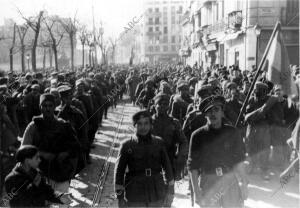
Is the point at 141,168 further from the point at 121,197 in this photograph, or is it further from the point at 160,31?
the point at 160,31

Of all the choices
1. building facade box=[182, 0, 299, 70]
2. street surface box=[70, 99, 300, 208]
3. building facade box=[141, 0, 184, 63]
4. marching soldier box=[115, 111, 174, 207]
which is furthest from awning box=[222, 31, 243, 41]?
building facade box=[141, 0, 184, 63]

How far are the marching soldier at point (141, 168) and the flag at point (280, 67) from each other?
7.48ft

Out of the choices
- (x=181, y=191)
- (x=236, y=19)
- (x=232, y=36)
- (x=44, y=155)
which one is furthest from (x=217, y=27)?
(x=44, y=155)

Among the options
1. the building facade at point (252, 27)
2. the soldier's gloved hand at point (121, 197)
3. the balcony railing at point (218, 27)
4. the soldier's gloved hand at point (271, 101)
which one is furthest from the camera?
the balcony railing at point (218, 27)

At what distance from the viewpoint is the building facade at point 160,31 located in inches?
4154

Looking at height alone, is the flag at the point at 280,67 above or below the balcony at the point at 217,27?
below

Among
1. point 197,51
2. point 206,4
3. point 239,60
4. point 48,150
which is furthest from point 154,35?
point 48,150

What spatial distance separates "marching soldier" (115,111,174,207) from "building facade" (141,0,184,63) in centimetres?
9967

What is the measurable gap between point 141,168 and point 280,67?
103 inches

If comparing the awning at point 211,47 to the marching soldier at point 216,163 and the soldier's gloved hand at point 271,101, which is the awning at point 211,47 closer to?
the soldier's gloved hand at point 271,101

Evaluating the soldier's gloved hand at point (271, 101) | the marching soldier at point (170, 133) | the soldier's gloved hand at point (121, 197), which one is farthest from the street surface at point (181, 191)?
the soldier's gloved hand at point (121, 197)

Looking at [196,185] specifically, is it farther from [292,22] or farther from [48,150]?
[292,22]

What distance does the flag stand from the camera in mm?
5801

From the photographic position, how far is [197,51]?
50.2m
